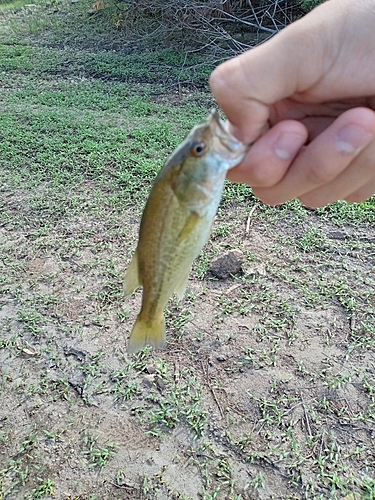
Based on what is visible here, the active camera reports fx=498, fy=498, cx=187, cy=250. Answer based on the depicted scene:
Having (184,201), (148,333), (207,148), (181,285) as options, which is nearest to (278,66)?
(207,148)

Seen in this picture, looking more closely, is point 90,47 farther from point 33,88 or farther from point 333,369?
point 333,369

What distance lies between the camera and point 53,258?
12.6 ft

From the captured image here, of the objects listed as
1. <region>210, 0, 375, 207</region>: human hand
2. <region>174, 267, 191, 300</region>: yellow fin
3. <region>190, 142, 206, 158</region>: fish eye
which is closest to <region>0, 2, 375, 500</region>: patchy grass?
<region>174, 267, 191, 300</region>: yellow fin

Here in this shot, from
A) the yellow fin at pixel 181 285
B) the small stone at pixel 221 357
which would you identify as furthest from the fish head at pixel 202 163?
the small stone at pixel 221 357

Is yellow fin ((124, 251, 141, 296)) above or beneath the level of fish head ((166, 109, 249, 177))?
beneath

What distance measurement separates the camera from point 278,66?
4.80 feet

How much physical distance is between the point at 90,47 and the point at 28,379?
7429 mm

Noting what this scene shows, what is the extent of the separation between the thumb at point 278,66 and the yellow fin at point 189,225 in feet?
1.16

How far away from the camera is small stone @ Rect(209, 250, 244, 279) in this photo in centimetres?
358

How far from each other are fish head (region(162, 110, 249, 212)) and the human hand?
6.4 inches

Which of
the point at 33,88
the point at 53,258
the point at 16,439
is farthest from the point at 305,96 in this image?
the point at 33,88

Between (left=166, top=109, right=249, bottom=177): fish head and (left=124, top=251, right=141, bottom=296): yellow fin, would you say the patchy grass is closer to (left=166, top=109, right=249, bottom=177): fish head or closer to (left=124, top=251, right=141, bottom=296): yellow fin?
(left=124, top=251, right=141, bottom=296): yellow fin

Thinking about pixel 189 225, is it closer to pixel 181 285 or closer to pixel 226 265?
pixel 181 285

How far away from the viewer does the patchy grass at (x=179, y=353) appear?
2.49 m
